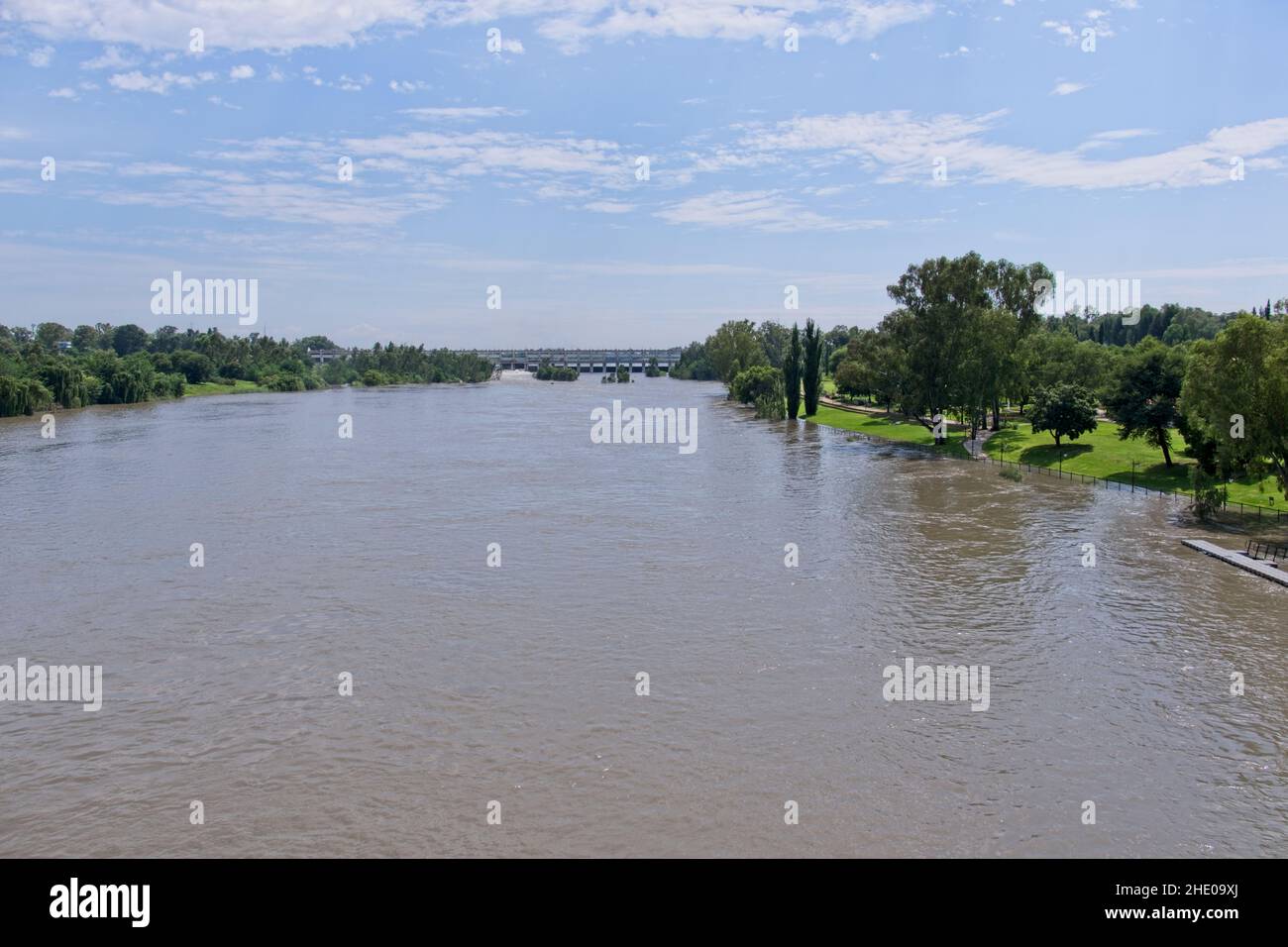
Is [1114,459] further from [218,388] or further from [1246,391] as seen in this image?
[218,388]

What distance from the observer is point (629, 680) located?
20.0 meters

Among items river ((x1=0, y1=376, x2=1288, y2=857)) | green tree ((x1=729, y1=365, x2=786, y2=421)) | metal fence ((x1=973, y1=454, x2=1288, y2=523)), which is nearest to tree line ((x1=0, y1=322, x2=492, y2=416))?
river ((x1=0, y1=376, x2=1288, y2=857))

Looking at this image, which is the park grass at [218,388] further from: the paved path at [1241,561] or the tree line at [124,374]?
the paved path at [1241,561]

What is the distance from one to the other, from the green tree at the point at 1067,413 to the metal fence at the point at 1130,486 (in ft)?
9.60

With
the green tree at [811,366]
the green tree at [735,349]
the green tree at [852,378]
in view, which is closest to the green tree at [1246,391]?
the green tree at [852,378]

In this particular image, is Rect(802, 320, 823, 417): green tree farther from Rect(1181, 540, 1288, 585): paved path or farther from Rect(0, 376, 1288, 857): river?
Rect(1181, 540, 1288, 585): paved path

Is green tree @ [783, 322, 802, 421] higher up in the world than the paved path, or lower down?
higher up

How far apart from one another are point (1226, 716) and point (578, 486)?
34.8 metres

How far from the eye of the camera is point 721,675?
2030 cm

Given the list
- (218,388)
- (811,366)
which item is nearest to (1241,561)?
(811,366)

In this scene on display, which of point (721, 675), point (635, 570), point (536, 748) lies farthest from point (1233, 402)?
point (536, 748)

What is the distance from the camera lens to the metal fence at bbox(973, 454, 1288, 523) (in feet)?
125

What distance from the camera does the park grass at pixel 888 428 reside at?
229 feet

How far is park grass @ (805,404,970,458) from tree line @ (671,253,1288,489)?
1.49 meters
